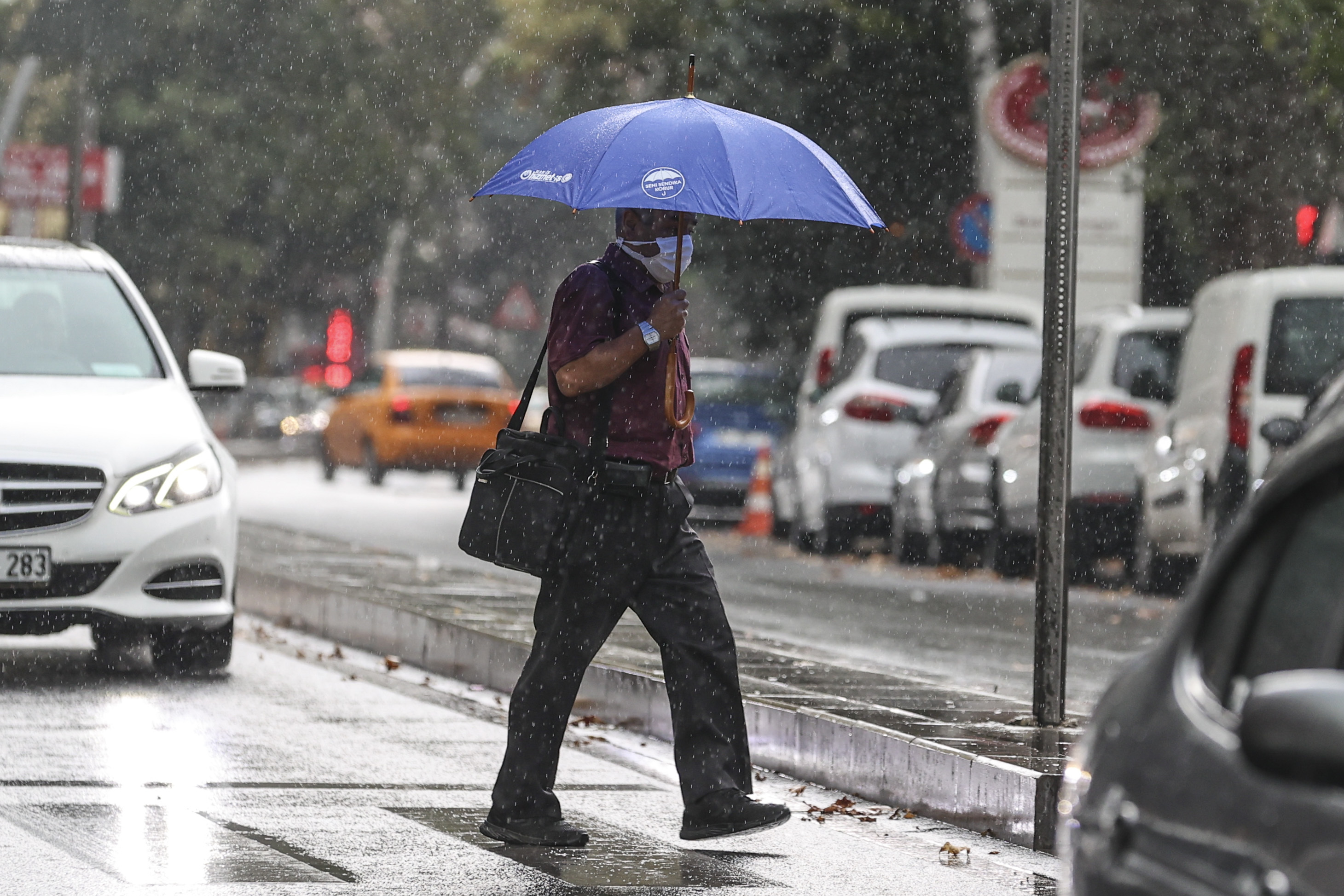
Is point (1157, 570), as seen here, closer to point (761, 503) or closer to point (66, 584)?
point (761, 503)

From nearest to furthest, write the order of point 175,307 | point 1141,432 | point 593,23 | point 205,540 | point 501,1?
point 205,540 < point 1141,432 < point 593,23 < point 501,1 < point 175,307

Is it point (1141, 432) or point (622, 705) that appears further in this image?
point (1141, 432)

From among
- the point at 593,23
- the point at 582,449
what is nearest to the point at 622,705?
the point at 582,449

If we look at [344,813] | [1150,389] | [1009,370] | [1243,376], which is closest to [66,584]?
[344,813]

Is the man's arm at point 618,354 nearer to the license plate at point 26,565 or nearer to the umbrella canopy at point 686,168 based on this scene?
the umbrella canopy at point 686,168

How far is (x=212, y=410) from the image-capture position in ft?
183

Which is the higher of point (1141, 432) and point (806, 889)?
point (1141, 432)

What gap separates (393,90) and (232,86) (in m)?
4.06

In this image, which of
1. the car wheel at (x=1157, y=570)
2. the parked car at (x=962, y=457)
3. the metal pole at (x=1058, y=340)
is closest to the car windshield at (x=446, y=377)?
the parked car at (x=962, y=457)

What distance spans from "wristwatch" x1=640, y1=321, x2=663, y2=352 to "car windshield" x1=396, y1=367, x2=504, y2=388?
24.2 m

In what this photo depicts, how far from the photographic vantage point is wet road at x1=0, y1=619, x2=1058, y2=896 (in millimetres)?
6160

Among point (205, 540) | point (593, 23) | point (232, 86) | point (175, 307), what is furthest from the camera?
point (175, 307)

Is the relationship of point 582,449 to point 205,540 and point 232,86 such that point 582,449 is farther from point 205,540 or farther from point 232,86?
point 232,86

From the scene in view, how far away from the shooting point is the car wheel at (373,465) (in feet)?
99.8
